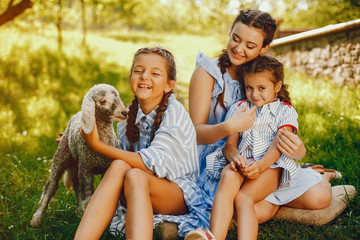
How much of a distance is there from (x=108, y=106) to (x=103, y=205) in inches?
24.1

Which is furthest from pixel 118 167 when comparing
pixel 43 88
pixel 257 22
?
pixel 43 88

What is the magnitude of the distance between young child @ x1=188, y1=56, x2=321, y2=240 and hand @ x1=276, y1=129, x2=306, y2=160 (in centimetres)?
6

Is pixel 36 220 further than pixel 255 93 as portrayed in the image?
No

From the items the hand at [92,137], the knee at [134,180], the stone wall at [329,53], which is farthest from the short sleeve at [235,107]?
the stone wall at [329,53]

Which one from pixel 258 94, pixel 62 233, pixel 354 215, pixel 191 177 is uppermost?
pixel 258 94

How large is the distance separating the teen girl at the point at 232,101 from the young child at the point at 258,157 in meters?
0.09

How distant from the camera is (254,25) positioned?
2596mm

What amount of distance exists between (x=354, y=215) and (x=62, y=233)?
218 cm

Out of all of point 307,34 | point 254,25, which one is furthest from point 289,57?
point 254,25

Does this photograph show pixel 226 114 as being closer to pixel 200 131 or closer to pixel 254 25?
pixel 200 131

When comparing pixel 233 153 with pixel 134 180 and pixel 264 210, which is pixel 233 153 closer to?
pixel 264 210

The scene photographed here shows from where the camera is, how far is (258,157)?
7.89ft

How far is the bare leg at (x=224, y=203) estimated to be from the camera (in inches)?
80.0

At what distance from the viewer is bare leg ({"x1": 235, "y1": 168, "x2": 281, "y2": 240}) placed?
80.3 inches
